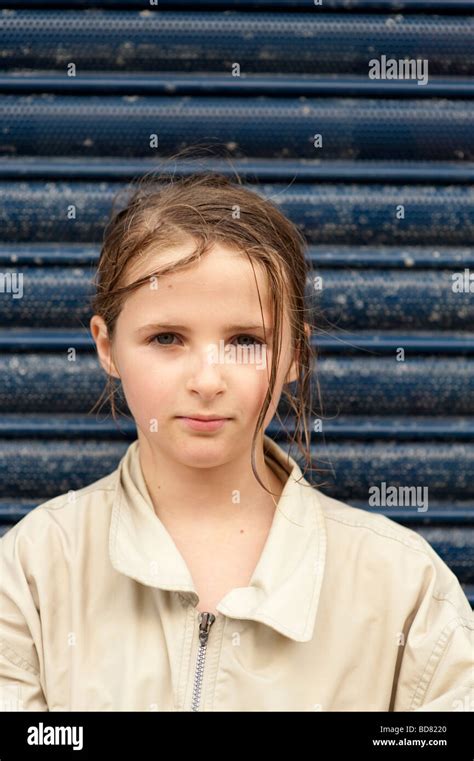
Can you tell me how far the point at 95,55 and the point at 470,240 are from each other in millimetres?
1284

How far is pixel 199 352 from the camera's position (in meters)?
2.07

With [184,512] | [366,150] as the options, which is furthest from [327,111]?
[184,512]

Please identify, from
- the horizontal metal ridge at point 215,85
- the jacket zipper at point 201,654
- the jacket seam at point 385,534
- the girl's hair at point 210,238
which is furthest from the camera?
the horizontal metal ridge at point 215,85

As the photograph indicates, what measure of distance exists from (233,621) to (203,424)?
446 mm

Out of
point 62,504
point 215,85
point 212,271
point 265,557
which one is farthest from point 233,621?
point 215,85

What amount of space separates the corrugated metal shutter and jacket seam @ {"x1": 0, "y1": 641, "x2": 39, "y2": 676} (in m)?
0.76

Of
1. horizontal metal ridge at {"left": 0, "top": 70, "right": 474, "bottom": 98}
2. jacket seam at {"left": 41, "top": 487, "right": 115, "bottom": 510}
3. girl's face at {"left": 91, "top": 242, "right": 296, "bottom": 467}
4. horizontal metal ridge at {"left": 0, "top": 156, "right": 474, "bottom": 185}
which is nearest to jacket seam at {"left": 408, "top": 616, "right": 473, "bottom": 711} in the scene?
girl's face at {"left": 91, "top": 242, "right": 296, "bottom": 467}

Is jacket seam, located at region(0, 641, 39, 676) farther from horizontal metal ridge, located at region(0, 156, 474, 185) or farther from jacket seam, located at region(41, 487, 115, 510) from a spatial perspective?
horizontal metal ridge, located at region(0, 156, 474, 185)

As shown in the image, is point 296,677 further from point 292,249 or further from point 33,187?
point 33,187

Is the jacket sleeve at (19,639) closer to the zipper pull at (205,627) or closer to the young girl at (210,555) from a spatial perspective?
the young girl at (210,555)

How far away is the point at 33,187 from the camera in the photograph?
2.82 metres

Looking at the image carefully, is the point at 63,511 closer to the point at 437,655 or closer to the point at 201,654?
the point at 201,654

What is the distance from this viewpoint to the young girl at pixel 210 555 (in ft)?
6.76

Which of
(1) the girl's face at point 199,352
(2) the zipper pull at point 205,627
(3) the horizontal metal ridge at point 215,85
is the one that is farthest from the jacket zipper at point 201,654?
(3) the horizontal metal ridge at point 215,85
